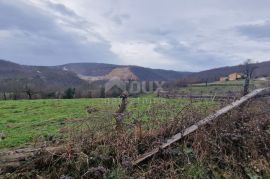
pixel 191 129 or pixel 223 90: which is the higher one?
pixel 191 129

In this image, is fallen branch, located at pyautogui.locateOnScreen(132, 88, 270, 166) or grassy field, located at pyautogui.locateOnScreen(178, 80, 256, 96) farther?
grassy field, located at pyautogui.locateOnScreen(178, 80, 256, 96)

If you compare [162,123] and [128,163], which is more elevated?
[162,123]

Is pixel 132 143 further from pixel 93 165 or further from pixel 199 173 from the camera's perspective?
pixel 199 173

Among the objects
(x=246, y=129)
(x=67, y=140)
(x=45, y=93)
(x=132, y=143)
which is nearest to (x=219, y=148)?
(x=246, y=129)

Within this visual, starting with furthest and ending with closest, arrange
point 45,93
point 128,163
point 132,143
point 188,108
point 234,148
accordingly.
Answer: point 45,93 → point 188,108 → point 234,148 → point 132,143 → point 128,163

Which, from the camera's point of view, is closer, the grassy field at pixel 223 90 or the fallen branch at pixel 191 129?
the fallen branch at pixel 191 129

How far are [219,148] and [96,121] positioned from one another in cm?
251

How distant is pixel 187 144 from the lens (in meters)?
7.04

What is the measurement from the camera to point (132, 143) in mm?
6637

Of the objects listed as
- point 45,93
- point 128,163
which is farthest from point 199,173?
point 45,93

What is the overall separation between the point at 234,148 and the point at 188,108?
4.25ft

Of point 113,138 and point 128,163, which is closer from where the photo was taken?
point 128,163

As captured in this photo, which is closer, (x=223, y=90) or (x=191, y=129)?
(x=191, y=129)

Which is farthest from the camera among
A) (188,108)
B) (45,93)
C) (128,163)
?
(45,93)
